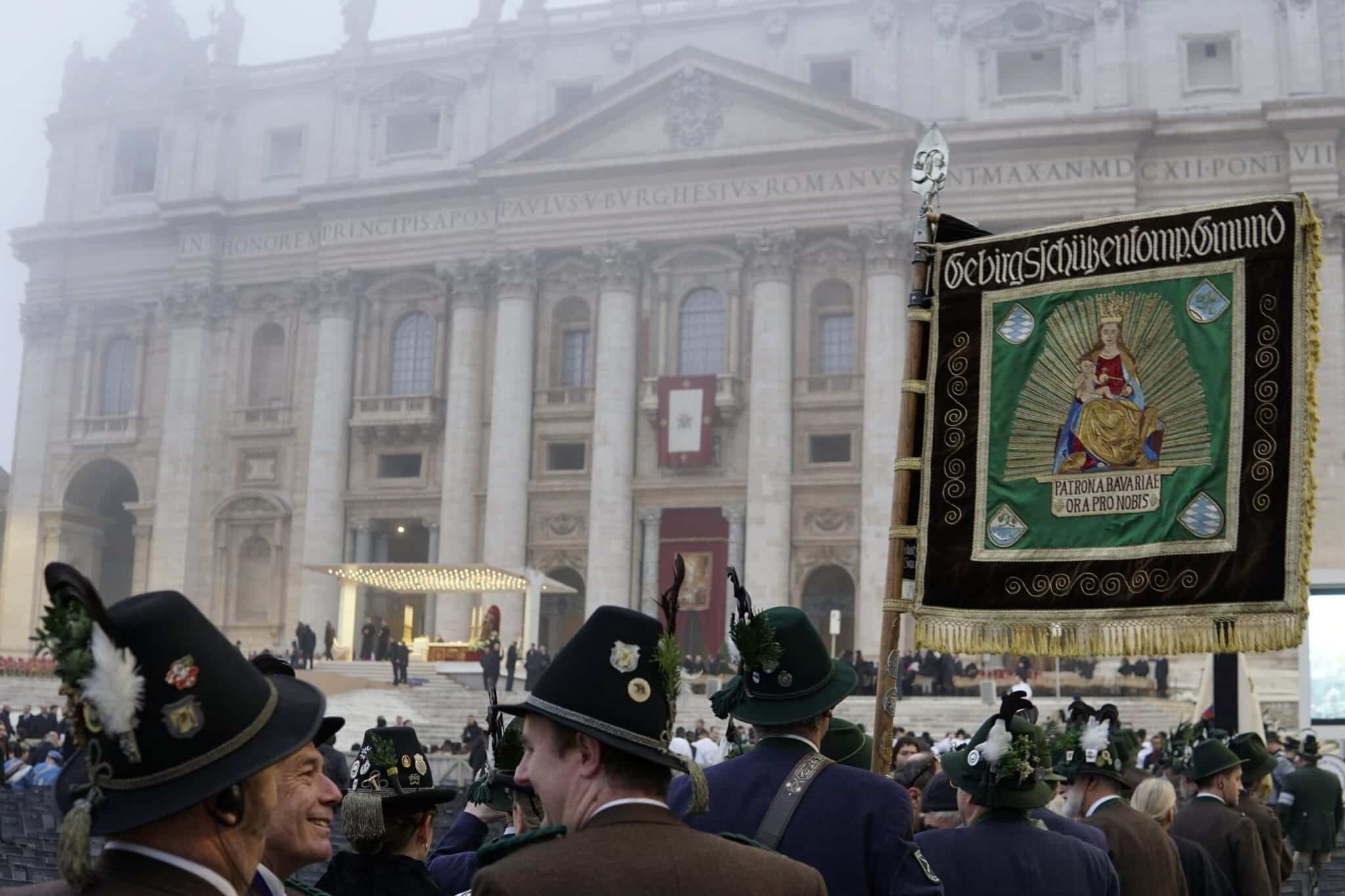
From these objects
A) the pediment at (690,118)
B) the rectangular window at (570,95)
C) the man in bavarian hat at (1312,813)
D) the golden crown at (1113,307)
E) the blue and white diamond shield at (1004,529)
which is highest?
the rectangular window at (570,95)

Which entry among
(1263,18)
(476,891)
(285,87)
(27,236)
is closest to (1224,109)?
(1263,18)

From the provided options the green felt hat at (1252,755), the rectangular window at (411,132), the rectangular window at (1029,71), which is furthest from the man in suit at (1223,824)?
the rectangular window at (411,132)

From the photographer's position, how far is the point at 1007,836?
5.17 m

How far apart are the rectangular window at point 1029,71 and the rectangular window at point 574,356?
46.6ft

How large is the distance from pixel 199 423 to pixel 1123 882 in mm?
46334

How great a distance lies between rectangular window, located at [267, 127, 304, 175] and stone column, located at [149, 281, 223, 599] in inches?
194

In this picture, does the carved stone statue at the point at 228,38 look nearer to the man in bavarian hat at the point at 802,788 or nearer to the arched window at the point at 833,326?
the arched window at the point at 833,326

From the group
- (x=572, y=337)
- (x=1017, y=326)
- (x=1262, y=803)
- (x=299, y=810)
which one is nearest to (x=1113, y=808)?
(x=1017, y=326)

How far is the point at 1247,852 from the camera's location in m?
7.66

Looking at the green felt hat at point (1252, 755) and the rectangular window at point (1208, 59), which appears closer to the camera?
the green felt hat at point (1252, 755)

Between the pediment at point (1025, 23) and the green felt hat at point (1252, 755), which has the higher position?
the pediment at point (1025, 23)

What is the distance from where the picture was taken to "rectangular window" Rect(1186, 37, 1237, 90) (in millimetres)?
44594

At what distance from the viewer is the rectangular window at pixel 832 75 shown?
46844mm

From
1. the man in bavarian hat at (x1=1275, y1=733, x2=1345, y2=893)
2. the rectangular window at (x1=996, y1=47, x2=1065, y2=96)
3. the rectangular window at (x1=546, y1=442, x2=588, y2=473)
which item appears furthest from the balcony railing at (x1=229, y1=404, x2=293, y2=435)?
the man in bavarian hat at (x1=1275, y1=733, x2=1345, y2=893)
